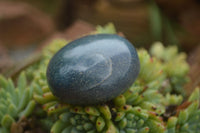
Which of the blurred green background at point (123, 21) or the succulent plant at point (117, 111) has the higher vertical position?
the blurred green background at point (123, 21)

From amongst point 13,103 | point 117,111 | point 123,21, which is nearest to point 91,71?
point 117,111

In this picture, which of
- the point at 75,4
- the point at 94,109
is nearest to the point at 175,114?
the point at 94,109

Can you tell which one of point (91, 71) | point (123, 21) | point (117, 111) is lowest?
point (117, 111)

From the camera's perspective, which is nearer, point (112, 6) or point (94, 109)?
point (94, 109)

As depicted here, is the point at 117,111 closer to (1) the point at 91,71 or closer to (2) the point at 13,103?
(1) the point at 91,71

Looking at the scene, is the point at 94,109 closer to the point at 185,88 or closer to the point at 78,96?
the point at 78,96

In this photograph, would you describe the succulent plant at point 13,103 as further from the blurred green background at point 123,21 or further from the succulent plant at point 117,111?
the blurred green background at point 123,21

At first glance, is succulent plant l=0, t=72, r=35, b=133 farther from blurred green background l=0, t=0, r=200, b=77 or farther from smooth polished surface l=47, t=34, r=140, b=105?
blurred green background l=0, t=0, r=200, b=77

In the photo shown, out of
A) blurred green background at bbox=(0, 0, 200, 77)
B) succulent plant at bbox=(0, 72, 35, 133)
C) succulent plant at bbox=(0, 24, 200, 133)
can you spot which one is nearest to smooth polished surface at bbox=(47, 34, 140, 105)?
succulent plant at bbox=(0, 24, 200, 133)

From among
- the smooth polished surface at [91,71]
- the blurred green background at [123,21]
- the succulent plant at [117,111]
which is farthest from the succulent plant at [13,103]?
the blurred green background at [123,21]
